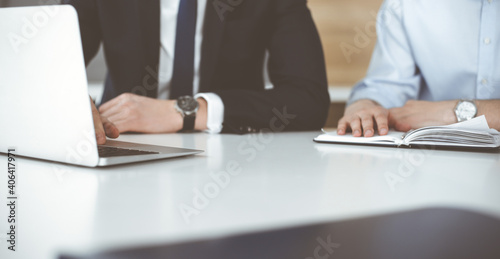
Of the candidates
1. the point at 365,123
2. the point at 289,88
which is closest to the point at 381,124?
the point at 365,123

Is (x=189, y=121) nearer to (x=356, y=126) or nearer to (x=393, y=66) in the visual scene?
(x=356, y=126)

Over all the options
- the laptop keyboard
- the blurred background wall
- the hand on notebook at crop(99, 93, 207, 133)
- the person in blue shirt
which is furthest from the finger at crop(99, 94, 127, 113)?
the blurred background wall

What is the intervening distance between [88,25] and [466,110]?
1.25 meters

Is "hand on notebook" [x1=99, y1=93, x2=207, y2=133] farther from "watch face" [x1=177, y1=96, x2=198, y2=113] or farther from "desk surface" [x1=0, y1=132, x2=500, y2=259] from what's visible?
"desk surface" [x1=0, y1=132, x2=500, y2=259]

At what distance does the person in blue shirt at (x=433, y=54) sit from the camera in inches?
59.1

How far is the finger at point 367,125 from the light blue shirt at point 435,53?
47cm

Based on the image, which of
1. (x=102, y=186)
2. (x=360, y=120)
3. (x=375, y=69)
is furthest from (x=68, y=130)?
(x=375, y=69)

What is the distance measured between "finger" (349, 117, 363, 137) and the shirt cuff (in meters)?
0.38

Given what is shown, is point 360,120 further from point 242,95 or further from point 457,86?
point 457,86

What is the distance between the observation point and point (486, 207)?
1.54 ft

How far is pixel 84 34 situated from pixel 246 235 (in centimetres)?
137

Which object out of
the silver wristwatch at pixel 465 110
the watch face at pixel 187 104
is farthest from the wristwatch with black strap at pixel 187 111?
the silver wristwatch at pixel 465 110

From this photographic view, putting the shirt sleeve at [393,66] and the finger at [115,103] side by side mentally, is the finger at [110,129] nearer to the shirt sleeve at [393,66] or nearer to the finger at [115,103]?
the finger at [115,103]

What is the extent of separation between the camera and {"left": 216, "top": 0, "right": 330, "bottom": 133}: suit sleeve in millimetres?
1293
